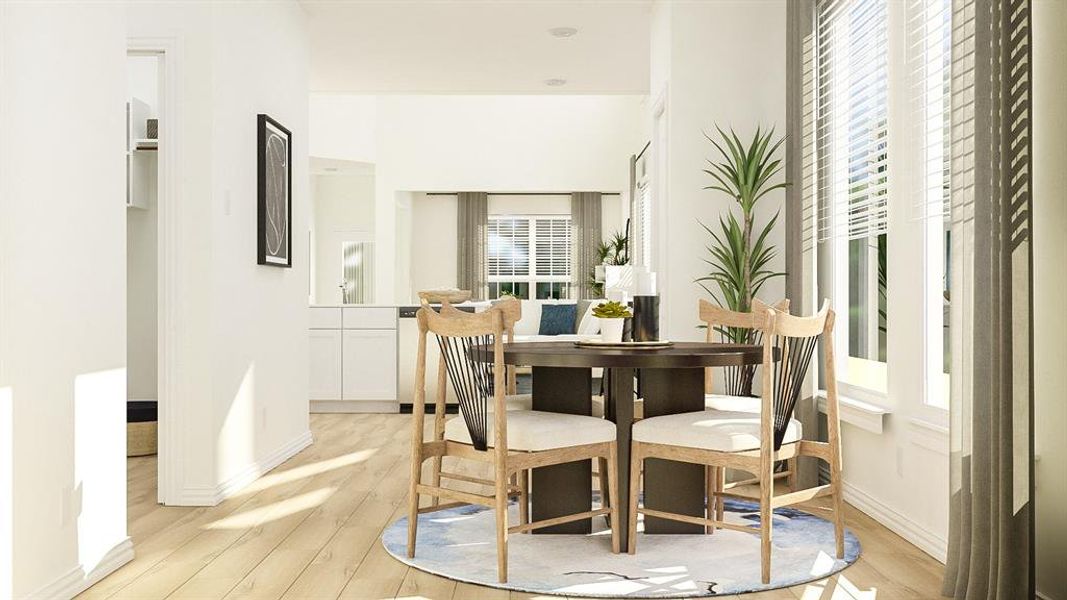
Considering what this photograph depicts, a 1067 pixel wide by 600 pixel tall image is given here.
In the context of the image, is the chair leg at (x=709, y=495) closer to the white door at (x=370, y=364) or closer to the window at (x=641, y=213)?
the white door at (x=370, y=364)

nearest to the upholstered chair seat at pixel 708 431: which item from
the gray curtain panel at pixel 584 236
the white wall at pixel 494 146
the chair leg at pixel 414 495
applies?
the chair leg at pixel 414 495

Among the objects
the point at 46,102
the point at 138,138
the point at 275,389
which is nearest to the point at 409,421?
the point at 275,389

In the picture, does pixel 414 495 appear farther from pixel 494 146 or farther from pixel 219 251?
pixel 494 146

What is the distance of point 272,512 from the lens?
151 inches

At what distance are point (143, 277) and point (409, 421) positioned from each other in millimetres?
2178

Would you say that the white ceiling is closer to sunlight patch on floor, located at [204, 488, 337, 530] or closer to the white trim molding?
the white trim molding

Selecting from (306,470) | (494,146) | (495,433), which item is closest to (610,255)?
(494,146)

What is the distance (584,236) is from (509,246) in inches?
44.2

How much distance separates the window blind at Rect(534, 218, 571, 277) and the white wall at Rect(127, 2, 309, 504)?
808 centimetres

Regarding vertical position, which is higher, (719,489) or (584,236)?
(584,236)

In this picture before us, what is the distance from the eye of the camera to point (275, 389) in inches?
197

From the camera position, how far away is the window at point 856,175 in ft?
12.3

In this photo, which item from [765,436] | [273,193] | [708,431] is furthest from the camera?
[273,193]

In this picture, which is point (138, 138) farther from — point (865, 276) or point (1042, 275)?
point (1042, 275)
